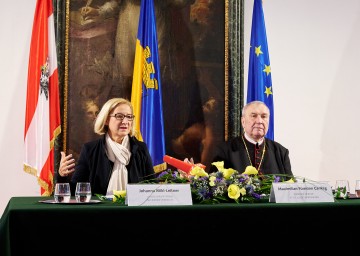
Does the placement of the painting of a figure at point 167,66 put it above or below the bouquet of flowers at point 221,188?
above

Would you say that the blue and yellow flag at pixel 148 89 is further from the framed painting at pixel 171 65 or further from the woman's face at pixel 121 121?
the woman's face at pixel 121 121

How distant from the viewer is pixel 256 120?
15.8 ft

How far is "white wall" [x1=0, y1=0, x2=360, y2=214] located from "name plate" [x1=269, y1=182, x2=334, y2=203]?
3.24 metres

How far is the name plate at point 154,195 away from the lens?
283cm

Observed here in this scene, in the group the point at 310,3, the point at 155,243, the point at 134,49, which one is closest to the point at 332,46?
the point at 310,3

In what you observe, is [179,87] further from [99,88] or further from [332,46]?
[332,46]

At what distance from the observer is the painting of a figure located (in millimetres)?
5820

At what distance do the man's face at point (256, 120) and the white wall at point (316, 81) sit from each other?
1430 millimetres

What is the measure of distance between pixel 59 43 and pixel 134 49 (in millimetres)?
736

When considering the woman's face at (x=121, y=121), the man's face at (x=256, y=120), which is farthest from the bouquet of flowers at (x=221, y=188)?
the man's face at (x=256, y=120)

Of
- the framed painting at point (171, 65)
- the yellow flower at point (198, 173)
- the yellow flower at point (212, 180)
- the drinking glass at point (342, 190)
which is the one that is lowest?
the drinking glass at point (342, 190)

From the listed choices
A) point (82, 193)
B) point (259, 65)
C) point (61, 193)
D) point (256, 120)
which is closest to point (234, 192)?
point (82, 193)

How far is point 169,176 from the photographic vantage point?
319cm

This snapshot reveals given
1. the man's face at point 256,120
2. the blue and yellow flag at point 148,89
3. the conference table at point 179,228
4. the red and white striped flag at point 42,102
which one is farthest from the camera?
the blue and yellow flag at point 148,89
